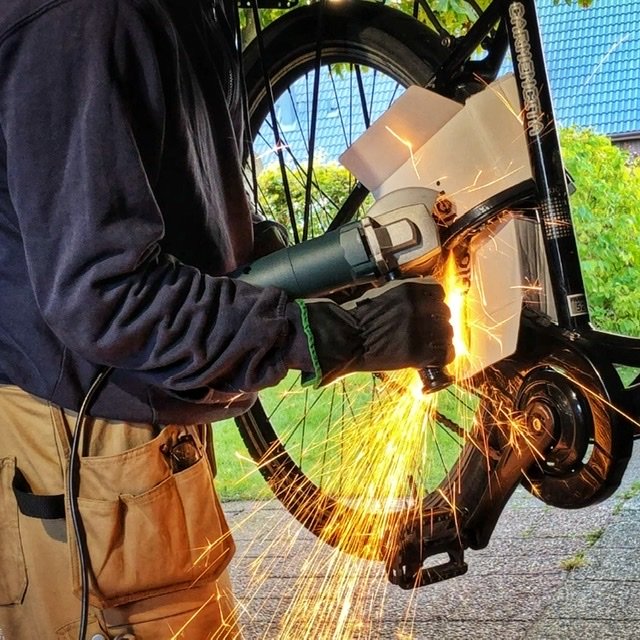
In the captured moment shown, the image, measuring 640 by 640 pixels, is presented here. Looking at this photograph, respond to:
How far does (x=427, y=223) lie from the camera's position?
1387 millimetres

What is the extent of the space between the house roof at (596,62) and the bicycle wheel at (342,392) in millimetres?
1251

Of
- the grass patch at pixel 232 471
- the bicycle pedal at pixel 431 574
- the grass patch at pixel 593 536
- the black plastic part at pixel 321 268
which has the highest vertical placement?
the black plastic part at pixel 321 268

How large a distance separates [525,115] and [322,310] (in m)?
0.61

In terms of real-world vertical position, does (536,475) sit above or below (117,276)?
below

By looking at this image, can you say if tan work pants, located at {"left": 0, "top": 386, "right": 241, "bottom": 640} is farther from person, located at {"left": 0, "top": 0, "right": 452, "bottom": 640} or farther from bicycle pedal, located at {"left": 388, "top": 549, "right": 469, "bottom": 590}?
bicycle pedal, located at {"left": 388, "top": 549, "right": 469, "bottom": 590}

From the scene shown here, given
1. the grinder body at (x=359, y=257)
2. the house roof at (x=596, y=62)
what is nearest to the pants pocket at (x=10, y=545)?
the grinder body at (x=359, y=257)

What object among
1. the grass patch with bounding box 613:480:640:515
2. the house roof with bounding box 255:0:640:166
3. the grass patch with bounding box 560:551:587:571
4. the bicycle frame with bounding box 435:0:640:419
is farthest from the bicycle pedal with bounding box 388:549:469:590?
the house roof with bounding box 255:0:640:166

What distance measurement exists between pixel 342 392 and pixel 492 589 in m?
0.63

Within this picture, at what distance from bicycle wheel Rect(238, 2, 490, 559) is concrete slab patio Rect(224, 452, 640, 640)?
25 centimetres

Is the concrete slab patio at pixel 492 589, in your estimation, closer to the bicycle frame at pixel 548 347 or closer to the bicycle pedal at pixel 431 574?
the bicycle pedal at pixel 431 574

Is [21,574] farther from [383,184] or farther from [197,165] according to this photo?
[383,184]

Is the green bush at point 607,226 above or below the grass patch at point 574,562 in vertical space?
above

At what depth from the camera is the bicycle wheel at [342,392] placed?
1.96 meters

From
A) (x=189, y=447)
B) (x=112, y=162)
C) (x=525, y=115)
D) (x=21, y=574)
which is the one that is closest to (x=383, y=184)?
(x=525, y=115)
